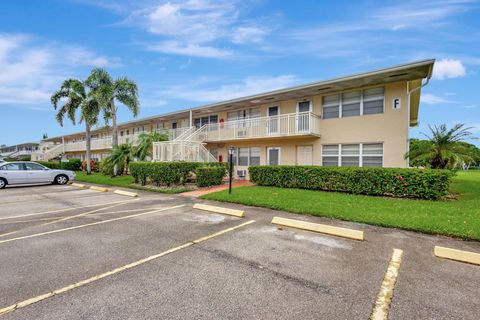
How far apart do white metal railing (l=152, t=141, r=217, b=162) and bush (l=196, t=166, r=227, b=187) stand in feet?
7.16

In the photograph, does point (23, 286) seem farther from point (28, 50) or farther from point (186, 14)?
point (28, 50)

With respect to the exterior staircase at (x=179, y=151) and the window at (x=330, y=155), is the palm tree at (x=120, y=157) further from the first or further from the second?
the window at (x=330, y=155)

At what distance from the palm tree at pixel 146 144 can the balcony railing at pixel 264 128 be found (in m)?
2.57

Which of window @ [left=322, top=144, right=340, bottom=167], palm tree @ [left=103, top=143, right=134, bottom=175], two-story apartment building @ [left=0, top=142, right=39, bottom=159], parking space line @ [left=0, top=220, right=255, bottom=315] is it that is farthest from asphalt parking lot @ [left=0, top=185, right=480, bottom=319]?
two-story apartment building @ [left=0, top=142, right=39, bottom=159]

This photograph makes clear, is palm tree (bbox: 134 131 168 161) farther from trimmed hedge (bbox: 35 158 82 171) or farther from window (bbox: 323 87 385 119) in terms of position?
trimmed hedge (bbox: 35 158 82 171)

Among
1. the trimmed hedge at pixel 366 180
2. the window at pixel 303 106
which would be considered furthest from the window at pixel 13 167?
the window at pixel 303 106

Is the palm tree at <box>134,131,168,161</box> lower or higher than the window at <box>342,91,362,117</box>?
lower

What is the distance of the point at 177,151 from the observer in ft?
47.0

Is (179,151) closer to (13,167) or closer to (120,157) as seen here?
(120,157)

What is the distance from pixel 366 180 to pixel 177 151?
33.9 feet

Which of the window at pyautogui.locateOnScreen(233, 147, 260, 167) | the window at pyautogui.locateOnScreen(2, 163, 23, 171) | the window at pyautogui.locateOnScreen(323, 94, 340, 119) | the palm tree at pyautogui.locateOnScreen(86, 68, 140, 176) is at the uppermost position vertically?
the palm tree at pyautogui.locateOnScreen(86, 68, 140, 176)

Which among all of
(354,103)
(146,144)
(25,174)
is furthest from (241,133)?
(25,174)

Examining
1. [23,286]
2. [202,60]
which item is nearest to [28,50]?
[202,60]

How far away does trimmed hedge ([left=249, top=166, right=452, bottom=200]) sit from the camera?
8.57 meters
